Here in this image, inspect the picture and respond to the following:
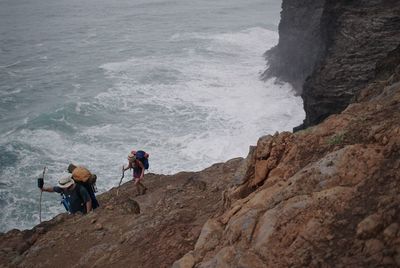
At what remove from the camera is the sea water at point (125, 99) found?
2506 cm

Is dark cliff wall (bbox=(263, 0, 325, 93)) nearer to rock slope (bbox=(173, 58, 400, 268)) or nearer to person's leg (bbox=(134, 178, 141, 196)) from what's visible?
person's leg (bbox=(134, 178, 141, 196))

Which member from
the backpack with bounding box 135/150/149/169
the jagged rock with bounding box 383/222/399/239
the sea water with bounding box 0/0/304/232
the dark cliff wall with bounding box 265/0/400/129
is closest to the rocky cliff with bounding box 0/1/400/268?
the jagged rock with bounding box 383/222/399/239

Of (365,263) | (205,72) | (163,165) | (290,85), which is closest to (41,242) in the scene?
(365,263)

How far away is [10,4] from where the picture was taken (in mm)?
92562

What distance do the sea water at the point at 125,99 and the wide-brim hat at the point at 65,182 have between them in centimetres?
1229

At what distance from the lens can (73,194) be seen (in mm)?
9789

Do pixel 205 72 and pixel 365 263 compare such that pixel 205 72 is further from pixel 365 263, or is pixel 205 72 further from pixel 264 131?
pixel 365 263

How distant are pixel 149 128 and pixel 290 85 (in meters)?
15.9

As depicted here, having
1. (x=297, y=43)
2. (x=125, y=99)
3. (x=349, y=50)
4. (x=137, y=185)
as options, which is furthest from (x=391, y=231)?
(x=297, y=43)

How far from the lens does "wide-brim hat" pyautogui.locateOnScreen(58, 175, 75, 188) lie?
29.7 feet

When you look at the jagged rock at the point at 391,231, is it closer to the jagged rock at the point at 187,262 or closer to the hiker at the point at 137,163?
the jagged rock at the point at 187,262

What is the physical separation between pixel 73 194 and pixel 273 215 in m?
6.17

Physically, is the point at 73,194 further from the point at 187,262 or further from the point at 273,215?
the point at 273,215

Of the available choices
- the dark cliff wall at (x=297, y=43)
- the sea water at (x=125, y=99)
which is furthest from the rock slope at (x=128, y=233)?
the dark cliff wall at (x=297, y=43)
